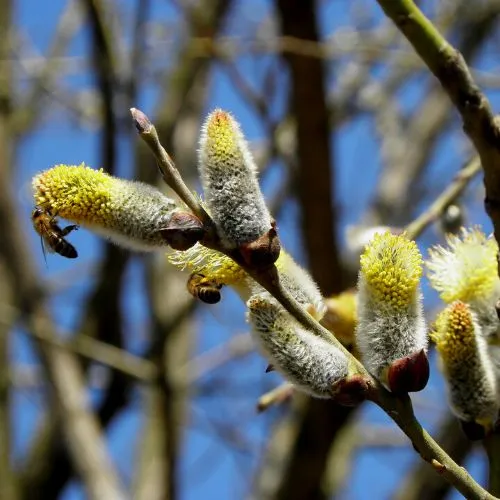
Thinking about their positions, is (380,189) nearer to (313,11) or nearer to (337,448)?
(337,448)

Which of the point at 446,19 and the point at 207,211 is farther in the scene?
the point at 446,19

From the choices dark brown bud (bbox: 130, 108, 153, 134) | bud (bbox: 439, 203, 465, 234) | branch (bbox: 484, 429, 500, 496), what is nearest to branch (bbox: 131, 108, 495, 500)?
dark brown bud (bbox: 130, 108, 153, 134)

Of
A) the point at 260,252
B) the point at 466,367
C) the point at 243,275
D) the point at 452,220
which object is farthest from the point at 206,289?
the point at 452,220

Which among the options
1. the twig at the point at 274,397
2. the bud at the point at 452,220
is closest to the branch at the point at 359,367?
the twig at the point at 274,397

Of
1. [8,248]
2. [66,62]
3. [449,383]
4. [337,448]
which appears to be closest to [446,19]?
[66,62]

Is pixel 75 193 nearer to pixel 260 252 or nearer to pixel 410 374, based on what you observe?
pixel 260 252

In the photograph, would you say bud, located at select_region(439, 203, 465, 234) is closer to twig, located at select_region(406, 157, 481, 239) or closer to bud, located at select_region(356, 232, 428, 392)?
twig, located at select_region(406, 157, 481, 239)
